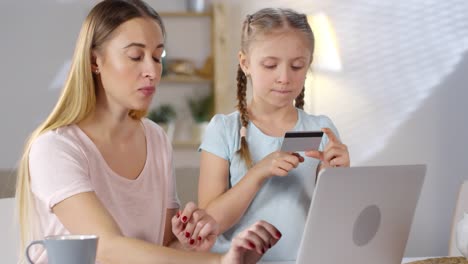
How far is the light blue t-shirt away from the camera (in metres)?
1.90

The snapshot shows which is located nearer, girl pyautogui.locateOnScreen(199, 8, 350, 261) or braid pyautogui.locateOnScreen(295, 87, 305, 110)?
girl pyautogui.locateOnScreen(199, 8, 350, 261)

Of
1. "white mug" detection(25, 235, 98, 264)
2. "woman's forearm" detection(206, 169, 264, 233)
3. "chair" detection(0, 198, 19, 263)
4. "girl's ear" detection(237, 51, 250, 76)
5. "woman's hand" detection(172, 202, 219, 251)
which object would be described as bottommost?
"chair" detection(0, 198, 19, 263)

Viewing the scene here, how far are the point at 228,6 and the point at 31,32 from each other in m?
1.20

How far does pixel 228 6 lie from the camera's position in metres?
5.02

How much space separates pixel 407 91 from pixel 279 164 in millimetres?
3594

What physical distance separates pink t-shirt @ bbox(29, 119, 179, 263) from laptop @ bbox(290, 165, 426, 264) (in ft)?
1.53

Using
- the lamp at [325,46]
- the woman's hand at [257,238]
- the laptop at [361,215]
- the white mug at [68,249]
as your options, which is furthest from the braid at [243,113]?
the lamp at [325,46]

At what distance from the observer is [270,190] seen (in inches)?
75.4

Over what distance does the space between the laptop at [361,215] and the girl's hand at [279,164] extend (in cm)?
40

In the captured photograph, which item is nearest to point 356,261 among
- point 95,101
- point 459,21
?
point 95,101

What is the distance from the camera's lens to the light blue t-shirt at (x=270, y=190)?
1.90m

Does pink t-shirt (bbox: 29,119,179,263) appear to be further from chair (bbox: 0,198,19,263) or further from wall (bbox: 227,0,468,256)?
wall (bbox: 227,0,468,256)

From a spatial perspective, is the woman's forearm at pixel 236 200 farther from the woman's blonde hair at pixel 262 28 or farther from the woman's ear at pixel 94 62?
the woman's ear at pixel 94 62

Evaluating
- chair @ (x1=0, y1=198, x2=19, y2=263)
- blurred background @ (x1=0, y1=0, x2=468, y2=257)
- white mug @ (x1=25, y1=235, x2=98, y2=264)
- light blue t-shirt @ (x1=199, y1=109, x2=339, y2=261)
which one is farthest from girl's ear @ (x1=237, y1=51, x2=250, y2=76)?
blurred background @ (x1=0, y1=0, x2=468, y2=257)
